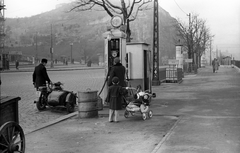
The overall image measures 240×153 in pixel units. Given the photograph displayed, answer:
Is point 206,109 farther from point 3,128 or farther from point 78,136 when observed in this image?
point 3,128

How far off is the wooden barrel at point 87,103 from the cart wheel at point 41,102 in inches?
97.0

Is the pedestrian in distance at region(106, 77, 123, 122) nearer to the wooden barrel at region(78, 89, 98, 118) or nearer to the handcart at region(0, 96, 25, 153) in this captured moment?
the wooden barrel at region(78, 89, 98, 118)

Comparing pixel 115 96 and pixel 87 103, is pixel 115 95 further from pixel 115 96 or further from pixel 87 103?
pixel 87 103

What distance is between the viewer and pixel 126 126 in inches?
339

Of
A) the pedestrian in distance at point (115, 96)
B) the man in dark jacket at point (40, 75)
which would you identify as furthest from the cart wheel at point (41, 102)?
the pedestrian in distance at point (115, 96)

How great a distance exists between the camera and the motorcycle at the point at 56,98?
11.3 metres

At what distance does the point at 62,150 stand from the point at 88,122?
2964 mm

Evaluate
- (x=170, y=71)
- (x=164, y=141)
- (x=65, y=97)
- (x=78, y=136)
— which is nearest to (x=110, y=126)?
(x=78, y=136)

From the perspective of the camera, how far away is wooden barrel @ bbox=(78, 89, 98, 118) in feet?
32.3

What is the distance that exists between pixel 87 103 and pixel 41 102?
2.76 metres

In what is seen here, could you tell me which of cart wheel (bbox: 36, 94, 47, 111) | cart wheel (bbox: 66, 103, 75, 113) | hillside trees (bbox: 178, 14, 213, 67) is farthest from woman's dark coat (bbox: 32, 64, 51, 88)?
hillside trees (bbox: 178, 14, 213, 67)

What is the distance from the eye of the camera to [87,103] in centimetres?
991

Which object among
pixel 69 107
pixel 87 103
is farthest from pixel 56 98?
pixel 87 103

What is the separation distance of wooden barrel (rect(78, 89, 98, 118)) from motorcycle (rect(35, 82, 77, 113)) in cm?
156
